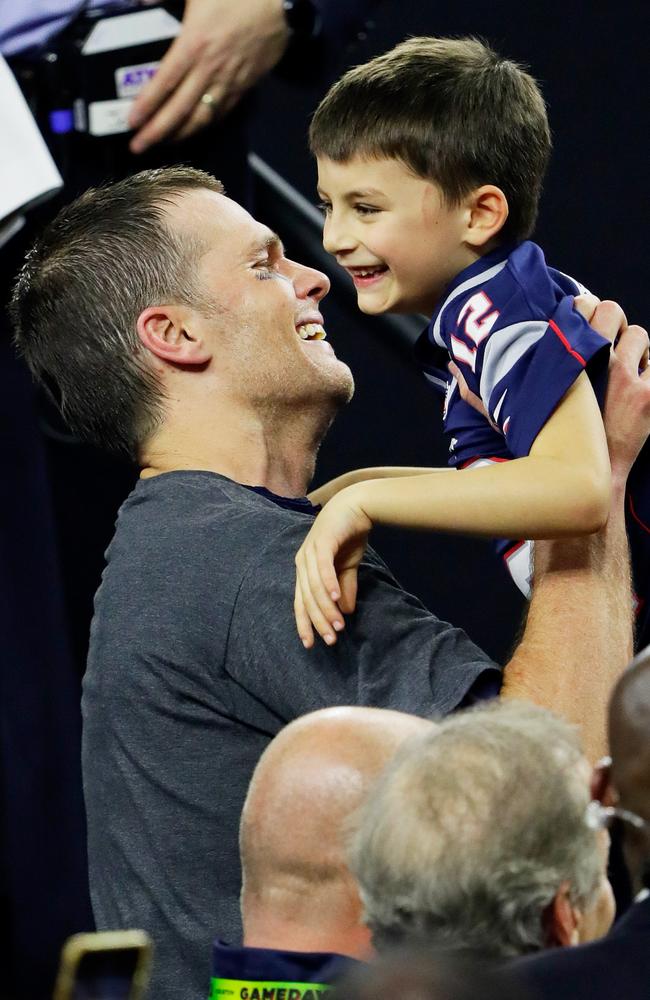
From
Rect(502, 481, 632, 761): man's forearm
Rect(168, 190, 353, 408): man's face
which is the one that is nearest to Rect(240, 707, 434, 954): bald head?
Rect(502, 481, 632, 761): man's forearm

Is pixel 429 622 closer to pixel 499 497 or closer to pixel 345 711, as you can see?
pixel 499 497

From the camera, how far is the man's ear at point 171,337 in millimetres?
1988

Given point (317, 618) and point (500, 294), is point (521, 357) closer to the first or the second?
point (500, 294)

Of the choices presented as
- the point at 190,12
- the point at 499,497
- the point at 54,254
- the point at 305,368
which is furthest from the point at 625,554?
the point at 190,12

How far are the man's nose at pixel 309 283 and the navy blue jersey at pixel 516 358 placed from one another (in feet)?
0.67

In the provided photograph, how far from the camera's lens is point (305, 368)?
2.01 meters

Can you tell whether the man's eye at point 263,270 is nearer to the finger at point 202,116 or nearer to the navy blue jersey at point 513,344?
the navy blue jersey at point 513,344

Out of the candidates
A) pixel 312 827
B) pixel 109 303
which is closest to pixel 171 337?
pixel 109 303

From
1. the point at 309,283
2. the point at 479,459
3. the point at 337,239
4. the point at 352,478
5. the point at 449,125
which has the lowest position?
the point at 352,478

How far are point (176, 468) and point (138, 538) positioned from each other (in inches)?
6.1

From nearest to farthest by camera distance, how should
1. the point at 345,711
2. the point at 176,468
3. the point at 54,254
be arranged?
Result: the point at 345,711 → the point at 176,468 → the point at 54,254

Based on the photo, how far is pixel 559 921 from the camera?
1101mm

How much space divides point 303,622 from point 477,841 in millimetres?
577

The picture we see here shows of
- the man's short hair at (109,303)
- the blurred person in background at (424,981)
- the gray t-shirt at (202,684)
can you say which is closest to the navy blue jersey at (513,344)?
the gray t-shirt at (202,684)
